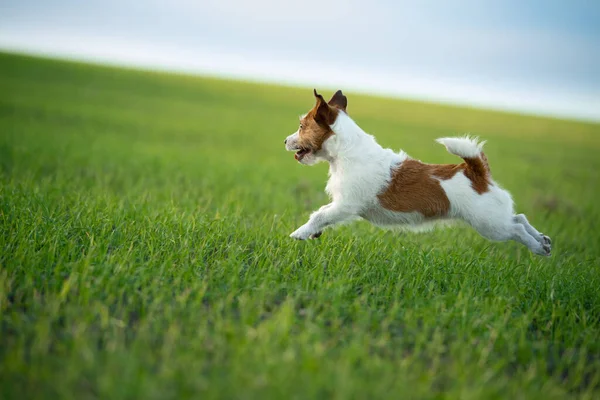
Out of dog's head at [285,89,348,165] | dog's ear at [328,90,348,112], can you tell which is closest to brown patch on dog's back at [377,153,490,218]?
dog's head at [285,89,348,165]

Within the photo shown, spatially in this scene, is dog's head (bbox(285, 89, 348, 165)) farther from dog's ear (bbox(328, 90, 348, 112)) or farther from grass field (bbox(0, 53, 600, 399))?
grass field (bbox(0, 53, 600, 399))

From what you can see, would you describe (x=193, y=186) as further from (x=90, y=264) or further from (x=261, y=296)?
(x=261, y=296)

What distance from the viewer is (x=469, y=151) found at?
4.66m

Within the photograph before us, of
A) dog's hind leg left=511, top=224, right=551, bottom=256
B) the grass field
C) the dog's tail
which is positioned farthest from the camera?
dog's hind leg left=511, top=224, right=551, bottom=256

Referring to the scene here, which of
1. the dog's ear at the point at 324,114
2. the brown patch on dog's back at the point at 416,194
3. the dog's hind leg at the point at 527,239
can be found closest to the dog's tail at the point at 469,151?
the brown patch on dog's back at the point at 416,194

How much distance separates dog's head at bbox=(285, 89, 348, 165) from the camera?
15.4 ft

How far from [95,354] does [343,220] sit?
2.61 metres

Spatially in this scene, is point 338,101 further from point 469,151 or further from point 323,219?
point 469,151

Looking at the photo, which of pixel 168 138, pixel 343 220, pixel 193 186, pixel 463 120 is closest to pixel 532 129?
pixel 463 120

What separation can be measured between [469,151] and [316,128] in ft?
4.90

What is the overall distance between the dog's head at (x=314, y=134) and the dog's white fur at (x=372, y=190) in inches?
0.9

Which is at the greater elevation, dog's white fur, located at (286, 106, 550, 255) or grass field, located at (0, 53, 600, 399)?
dog's white fur, located at (286, 106, 550, 255)

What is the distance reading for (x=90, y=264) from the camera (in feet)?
13.5

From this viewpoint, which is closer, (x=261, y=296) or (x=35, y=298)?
(x=35, y=298)
